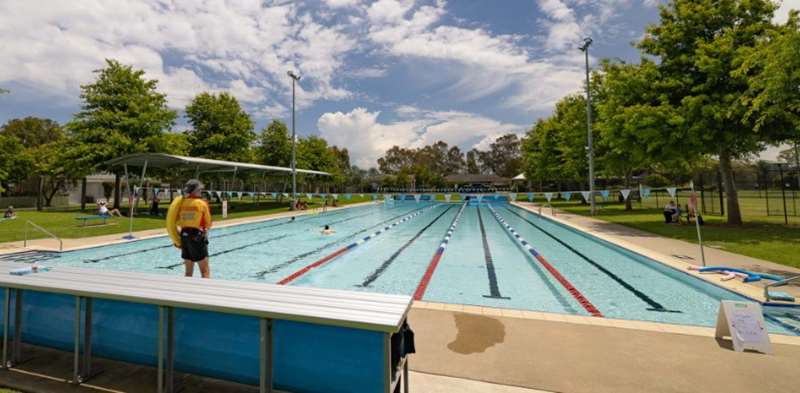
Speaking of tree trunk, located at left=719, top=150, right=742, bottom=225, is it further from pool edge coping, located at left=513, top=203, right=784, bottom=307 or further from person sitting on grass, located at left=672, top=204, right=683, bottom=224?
pool edge coping, located at left=513, top=203, right=784, bottom=307

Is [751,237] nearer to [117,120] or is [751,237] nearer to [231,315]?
[231,315]

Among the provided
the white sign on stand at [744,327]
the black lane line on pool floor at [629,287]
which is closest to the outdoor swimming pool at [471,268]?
the black lane line on pool floor at [629,287]

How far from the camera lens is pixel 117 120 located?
21.7 metres

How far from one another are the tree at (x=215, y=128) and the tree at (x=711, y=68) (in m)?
31.2

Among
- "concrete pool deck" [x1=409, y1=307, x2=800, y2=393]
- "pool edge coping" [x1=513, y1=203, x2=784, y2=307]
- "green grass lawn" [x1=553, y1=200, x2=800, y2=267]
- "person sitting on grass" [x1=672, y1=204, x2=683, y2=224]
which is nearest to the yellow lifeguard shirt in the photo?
"concrete pool deck" [x1=409, y1=307, x2=800, y2=393]

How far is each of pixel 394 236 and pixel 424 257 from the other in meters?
4.17

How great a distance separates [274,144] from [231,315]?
1571 inches

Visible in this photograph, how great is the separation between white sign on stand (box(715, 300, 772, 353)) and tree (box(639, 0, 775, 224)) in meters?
9.96

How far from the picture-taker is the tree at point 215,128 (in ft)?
99.8

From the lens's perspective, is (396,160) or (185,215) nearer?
(185,215)

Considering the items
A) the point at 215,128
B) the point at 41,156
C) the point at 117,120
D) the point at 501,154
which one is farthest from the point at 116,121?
the point at 501,154

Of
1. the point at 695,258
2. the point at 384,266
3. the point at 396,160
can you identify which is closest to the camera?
the point at 695,258

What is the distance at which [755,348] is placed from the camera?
3281mm

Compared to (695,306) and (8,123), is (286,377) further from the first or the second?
(8,123)
